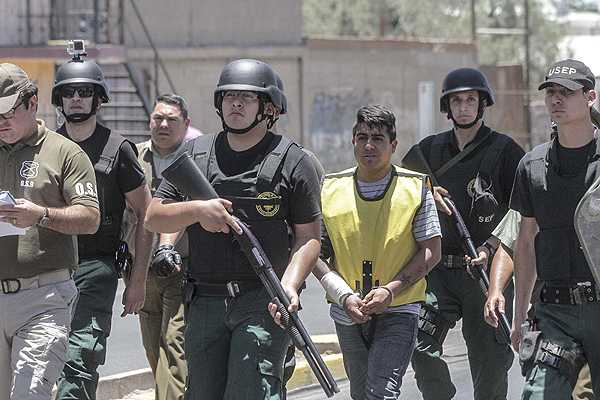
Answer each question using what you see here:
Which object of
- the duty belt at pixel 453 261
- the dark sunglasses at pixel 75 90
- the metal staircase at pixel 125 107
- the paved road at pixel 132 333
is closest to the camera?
the dark sunglasses at pixel 75 90

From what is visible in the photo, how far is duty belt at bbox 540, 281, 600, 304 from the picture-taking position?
5816 millimetres

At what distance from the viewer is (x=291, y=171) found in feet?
19.6

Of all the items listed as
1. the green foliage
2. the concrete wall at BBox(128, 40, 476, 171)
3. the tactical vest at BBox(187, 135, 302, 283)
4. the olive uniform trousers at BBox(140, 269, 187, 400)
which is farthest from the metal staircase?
the green foliage

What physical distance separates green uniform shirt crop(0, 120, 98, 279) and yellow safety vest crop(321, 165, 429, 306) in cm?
117

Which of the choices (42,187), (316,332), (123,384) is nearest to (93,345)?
(42,187)

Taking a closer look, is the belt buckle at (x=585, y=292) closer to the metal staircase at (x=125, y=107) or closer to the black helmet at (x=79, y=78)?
the black helmet at (x=79, y=78)

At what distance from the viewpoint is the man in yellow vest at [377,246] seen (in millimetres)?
6484

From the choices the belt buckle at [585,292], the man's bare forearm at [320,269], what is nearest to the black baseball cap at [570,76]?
the belt buckle at [585,292]

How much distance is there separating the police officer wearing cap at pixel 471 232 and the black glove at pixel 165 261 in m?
1.40

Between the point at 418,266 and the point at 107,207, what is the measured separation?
172 centimetres

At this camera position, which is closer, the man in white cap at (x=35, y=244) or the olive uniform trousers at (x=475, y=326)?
the man in white cap at (x=35, y=244)

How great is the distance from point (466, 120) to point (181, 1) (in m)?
18.6

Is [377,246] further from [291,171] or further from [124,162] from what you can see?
[124,162]

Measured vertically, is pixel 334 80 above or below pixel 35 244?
above
